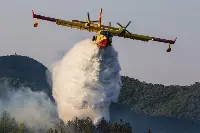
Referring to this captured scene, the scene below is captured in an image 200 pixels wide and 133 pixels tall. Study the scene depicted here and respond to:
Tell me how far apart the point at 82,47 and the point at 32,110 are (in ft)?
165

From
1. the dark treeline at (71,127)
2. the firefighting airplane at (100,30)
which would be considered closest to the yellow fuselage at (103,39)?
the firefighting airplane at (100,30)

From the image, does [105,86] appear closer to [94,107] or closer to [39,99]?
[94,107]

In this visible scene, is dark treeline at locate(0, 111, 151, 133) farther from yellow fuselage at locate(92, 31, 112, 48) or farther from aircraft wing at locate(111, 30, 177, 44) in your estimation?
yellow fuselage at locate(92, 31, 112, 48)

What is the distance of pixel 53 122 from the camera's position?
12962 centimetres

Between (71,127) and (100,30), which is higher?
(100,30)

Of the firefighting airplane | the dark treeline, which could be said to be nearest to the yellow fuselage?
the firefighting airplane

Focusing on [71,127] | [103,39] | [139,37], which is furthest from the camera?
[71,127]

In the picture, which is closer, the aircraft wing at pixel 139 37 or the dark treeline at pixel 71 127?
the aircraft wing at pixel 139 37

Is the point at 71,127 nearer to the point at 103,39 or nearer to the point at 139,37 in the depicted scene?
the point at 139,37

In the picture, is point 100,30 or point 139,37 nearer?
point 100,30

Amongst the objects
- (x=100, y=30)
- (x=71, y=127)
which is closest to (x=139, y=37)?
(x=100, y=30)

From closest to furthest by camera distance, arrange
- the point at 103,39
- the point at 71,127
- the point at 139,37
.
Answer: the point at 103,39
the point at 139,37
the point at 71,127

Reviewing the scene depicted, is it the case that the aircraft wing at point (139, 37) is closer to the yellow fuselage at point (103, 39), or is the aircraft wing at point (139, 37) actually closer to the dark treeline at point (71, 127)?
the yellow fuselage at point (103, 39)

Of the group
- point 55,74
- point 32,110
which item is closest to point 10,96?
point 32,110
